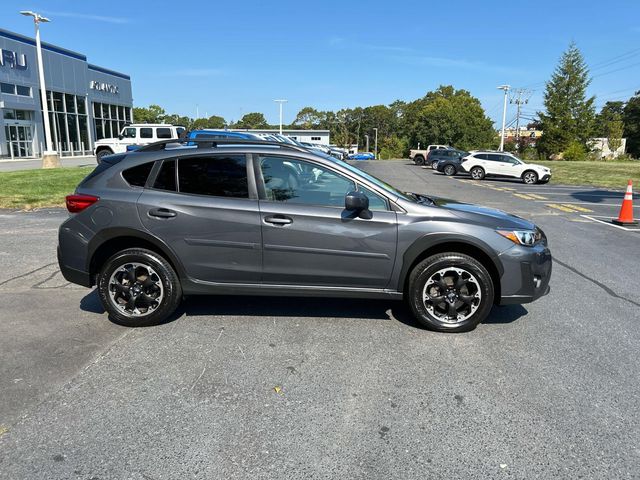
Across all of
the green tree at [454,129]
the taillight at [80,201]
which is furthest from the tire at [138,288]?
the green tree at [454,129]

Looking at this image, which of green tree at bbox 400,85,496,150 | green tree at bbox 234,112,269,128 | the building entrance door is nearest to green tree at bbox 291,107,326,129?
green tree at bbox 234,112,269,128

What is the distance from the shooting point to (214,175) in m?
4.50

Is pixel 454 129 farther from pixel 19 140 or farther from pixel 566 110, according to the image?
pixel 19 140

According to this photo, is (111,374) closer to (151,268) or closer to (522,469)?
(151,268)

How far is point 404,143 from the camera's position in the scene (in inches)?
3875

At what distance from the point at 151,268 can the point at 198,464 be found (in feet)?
7.34

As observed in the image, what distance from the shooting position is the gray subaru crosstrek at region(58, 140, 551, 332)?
4301 mm

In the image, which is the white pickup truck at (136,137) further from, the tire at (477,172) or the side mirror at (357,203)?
the side mirror at (357,203)

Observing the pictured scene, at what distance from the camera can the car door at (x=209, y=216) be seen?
4.36 m

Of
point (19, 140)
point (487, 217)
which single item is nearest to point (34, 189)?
point (487, 217)

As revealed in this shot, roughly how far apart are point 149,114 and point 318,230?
98037mm

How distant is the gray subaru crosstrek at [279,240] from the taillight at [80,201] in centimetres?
1

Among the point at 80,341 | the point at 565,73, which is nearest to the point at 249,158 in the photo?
the point at 80,341

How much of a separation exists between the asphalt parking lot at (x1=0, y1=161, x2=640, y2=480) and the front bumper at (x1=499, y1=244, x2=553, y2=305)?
0.37m
